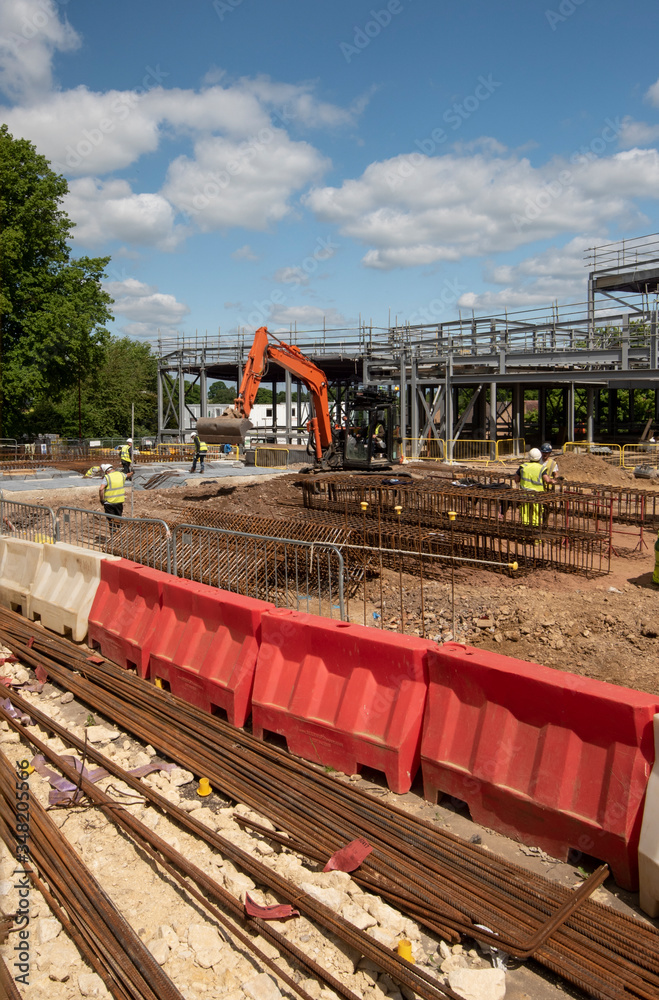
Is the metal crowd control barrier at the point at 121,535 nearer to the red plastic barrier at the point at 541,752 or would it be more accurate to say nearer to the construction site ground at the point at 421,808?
the construction site ground at the point at 421,808

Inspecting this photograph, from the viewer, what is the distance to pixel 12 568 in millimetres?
10195

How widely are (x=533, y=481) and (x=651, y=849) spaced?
9249 millimetres

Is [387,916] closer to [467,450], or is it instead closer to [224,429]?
[224,429]

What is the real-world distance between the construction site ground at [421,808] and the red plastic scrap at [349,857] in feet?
0.37

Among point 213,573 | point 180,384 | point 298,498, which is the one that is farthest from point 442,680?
point 180,384

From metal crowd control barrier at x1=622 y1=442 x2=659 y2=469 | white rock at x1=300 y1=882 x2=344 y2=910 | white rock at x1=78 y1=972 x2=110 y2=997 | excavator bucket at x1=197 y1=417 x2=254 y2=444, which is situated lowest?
white rock at x1=78 y1=972 x2=110 y2=997

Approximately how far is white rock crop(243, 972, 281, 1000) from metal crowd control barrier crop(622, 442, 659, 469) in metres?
25.2

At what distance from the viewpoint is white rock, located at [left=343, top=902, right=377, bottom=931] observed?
3.55 m

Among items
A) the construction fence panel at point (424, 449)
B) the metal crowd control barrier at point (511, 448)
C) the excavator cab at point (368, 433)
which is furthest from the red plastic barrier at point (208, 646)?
the metal crowd control barrier at point (511, 448)

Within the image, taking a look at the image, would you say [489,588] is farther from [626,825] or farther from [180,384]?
[180,384]

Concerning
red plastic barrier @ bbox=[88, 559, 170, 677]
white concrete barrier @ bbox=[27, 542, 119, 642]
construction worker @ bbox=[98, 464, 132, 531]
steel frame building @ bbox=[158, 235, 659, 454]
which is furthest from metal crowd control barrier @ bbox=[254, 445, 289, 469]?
red plastic barrier @ bbox=[88, 559, 170, 677]

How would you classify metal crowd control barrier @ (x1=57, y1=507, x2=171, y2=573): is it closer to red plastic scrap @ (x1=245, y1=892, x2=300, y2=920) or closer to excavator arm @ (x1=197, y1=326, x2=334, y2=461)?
excavator arm @ (x1=197, y1=326, x2=334, y2=461)

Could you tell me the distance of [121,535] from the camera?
10.6 metres

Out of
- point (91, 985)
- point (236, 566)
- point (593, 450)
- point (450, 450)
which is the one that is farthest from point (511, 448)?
point (91, 985)
